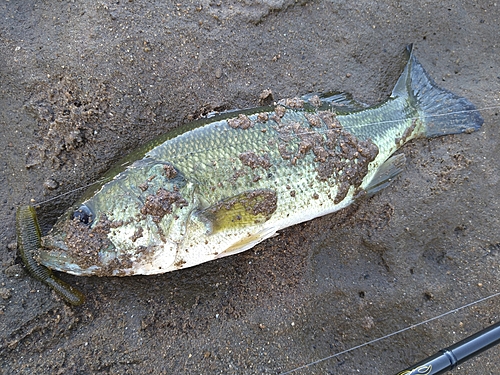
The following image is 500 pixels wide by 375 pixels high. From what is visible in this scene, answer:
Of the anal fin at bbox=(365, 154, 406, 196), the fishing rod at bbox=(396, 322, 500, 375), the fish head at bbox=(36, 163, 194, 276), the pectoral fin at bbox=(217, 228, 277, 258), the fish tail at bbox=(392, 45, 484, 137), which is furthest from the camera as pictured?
the fish tail at bbox=(392, 45, 484, 137)

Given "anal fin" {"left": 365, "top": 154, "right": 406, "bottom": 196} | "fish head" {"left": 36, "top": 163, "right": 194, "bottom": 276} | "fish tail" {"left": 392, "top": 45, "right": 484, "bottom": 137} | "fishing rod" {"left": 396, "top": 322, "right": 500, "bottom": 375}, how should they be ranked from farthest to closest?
"fish tail" {"left": 392, "top": 45, "right": 484, "bottom": 137} < "anal fin" {"left": 365, "top": 154, "right": 406, "bottom": 196} < "fish head" {"left": 36, "top": 163, "right": 194, "bottom": 276} < "fishing rod" {"left": 396, "top": 322, "right": 500, "bottom": 375}

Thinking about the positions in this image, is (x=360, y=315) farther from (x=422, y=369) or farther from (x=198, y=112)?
(x=198, y=112)

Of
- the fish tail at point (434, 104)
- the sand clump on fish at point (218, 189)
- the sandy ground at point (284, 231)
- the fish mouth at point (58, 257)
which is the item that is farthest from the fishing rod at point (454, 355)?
the fish mouth at point (58, 257)

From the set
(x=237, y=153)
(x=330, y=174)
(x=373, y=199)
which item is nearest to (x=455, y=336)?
(x=373, y=199)

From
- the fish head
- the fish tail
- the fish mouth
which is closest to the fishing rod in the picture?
the fish tail

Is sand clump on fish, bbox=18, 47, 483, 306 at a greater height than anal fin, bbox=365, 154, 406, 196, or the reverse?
sand clump on fish, bbox=18, 47, 483, 306

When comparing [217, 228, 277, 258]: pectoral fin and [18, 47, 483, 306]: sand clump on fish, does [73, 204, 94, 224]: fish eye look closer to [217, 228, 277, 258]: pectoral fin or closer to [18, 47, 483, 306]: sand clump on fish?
[18, 47, 483, 306]: sand clump on fish

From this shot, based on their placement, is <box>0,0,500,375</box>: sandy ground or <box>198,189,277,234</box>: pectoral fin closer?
<box>198,189,277,234</box>: pectoral fin

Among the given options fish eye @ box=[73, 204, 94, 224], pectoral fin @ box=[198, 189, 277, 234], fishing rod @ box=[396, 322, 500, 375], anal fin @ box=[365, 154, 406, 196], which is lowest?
fishing rod @ box=[396, 322, 500, 375]

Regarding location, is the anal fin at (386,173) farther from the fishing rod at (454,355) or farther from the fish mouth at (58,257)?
the fish mouth at (58,257)
